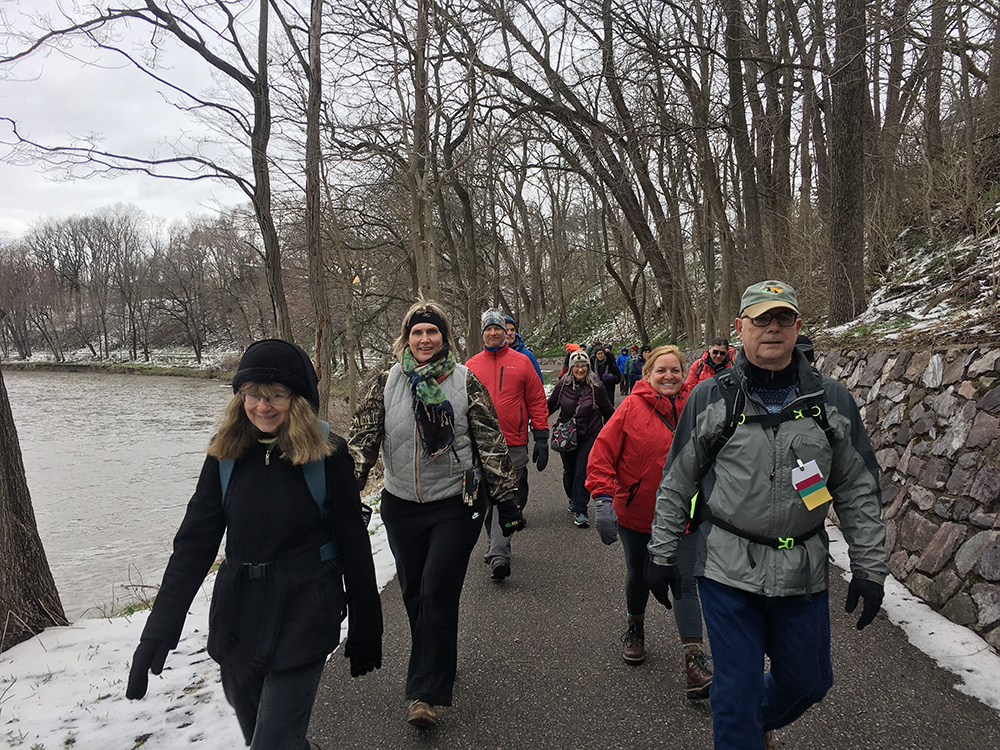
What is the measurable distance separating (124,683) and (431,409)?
238 centimetres

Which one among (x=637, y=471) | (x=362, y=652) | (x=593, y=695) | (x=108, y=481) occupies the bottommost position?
(x=108, y=481)

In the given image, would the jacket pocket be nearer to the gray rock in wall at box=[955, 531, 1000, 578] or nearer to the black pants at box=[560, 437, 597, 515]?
the gray rock in wall at box=[955, 531, 1000, 578]

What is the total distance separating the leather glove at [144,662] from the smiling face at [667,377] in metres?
2.53

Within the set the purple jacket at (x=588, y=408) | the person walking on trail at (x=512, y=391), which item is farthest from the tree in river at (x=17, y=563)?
the purple jacket at (x=588, y=408)

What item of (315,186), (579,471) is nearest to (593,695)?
(579,471)

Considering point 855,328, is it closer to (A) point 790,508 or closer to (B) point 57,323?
(A) point 790,508

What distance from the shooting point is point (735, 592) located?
6.73ft

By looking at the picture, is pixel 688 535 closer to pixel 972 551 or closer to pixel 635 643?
pixel 635 643

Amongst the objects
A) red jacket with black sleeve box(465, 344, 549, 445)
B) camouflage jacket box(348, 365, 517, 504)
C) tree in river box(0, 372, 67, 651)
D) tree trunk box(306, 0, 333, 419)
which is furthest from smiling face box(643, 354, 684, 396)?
tree trunk box(306, 0, 333, 419)

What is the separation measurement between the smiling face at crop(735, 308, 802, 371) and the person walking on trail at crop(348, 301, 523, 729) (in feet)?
4.32

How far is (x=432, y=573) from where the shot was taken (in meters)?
2.75

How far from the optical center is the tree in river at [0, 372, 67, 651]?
374 centimetres

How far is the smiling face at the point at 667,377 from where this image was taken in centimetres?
321

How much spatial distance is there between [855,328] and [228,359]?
160 ft
